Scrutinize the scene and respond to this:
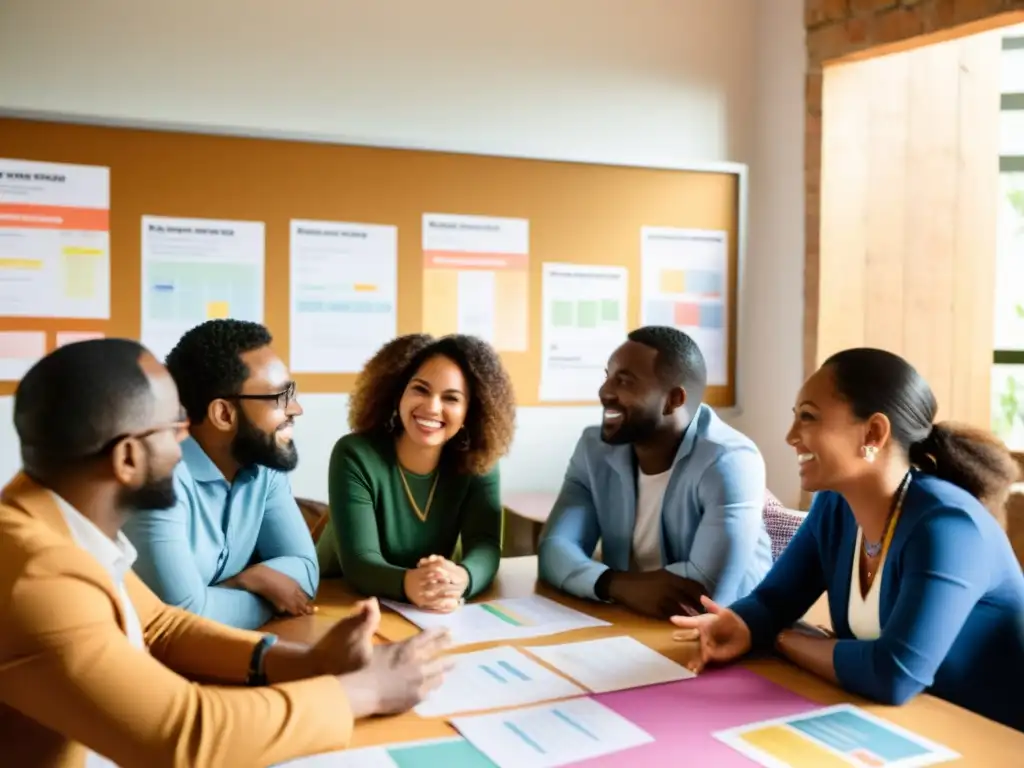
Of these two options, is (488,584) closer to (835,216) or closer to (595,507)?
(595,507)

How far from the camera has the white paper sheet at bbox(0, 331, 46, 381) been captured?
297 cm

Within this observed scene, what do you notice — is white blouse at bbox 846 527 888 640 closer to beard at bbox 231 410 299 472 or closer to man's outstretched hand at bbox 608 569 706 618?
man's outstretched hand at bbox 608 569 706 618

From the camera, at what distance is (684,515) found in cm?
209

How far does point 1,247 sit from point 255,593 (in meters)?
1.82

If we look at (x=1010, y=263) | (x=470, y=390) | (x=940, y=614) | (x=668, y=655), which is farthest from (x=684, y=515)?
(x=1010, y=263)

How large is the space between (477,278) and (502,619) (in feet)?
6.30

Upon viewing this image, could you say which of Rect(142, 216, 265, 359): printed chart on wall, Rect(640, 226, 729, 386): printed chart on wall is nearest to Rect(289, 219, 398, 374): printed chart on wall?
Answer: Rect(142, 216, 265, 359): printed chart on wall

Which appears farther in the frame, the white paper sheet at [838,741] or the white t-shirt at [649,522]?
the white t-shirt at [649,522]

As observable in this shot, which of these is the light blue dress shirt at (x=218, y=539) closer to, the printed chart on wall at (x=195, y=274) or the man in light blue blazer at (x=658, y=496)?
the man in light blue blazer at (x=658, y=496)

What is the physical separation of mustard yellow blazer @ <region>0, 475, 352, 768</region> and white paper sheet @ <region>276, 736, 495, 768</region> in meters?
0.02

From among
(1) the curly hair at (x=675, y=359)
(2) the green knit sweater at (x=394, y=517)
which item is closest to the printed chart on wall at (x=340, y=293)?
(2) the green knit sweater at (x=394, y=517)

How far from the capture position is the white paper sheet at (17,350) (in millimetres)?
2973

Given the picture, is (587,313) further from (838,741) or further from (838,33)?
(838,741)

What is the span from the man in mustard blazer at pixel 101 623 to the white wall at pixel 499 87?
6.84 feet
